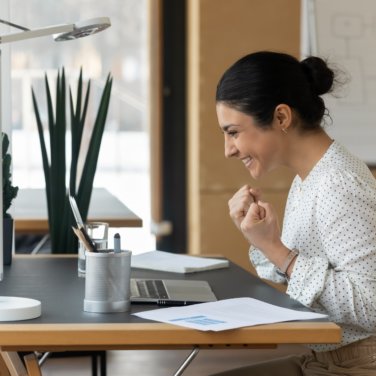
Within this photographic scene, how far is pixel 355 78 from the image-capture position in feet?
16.6

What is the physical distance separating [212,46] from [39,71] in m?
1.07

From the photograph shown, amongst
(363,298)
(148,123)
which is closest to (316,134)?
(363,298)

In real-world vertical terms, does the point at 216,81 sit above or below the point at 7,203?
above

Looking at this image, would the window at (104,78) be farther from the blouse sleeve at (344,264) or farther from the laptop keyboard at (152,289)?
the blouse sleeve at (344,264)

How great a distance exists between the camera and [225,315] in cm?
175

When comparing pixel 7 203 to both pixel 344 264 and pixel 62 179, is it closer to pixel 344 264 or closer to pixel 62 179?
pixel 62 179

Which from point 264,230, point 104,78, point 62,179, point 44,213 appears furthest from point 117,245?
point 104,78

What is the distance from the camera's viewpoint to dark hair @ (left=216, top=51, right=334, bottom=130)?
2.21m

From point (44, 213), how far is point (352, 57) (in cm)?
212

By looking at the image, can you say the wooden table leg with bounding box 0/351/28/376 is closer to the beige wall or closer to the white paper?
the white paper

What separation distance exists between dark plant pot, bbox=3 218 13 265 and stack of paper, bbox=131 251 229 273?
0.35 m

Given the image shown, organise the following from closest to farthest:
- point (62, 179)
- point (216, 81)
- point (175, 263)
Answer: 1. point (175, 263)
2. point (62, 179)
3. point (216, 81)

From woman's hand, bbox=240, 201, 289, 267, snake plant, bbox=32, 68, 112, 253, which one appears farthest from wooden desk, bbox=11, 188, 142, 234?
woman's hand, bbox=240, 201, 289, 267

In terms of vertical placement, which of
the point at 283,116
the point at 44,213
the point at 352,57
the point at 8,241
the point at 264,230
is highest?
the point at 352,57
